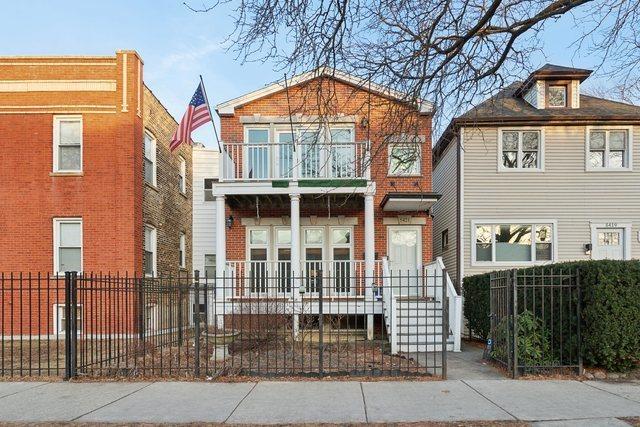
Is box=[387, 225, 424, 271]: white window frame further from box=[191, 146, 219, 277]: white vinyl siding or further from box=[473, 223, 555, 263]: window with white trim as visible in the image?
box=[191, 146, 219, 277]: white vinyl siding

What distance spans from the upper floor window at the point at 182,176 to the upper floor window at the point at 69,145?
15.9 feet

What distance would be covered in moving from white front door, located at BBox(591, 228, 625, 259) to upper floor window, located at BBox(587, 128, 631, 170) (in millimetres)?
1912

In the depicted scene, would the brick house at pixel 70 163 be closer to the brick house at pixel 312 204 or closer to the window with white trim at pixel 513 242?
the brick house at pixel 312 204

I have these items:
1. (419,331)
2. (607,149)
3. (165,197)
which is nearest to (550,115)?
(607,149)

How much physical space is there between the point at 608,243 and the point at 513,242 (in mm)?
2797

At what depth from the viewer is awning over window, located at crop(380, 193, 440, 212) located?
12.9 metres

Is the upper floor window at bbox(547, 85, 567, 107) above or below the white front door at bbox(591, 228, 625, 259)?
above

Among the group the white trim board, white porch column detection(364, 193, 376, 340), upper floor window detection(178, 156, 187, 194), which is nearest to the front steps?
white porch column detection(364, 193, 376, 340)

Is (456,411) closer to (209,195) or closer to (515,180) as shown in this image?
(515,180)

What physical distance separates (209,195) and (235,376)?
13.0m

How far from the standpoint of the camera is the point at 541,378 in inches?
307

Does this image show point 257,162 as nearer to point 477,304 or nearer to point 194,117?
point 194,117

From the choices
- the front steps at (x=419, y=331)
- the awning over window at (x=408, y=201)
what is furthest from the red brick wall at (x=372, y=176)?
the front steps at (x=419, y=331)

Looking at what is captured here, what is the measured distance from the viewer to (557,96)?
1545cm
